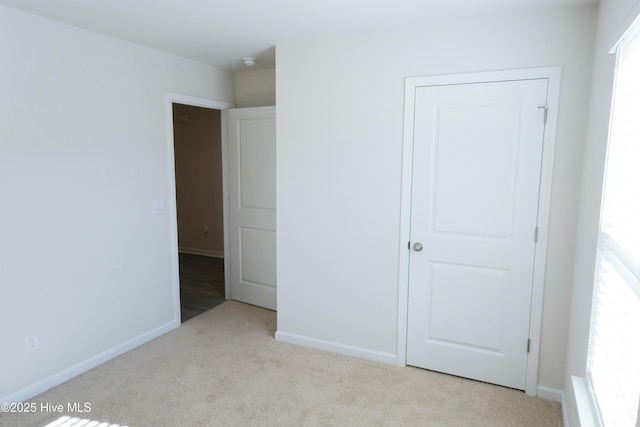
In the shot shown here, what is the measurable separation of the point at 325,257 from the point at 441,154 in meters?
1.16

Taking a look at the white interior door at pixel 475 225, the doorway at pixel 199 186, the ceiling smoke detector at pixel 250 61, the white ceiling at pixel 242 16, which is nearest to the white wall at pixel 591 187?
the white interior door at pixel 475 225

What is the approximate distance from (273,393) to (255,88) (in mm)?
2856

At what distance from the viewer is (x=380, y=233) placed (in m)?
2.98

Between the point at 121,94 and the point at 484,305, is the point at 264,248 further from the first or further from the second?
the point at 484,305

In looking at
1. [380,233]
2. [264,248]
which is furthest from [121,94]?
[380,233]

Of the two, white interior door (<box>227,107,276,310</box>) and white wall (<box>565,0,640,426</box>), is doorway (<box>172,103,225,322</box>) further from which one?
white wall (<box>565,0,640,426</box>)

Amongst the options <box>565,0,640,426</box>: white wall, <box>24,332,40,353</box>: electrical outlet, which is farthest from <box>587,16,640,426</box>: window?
<box>24,332,40,353</box>: electrical outlet

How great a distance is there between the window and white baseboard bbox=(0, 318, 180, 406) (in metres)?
3.09

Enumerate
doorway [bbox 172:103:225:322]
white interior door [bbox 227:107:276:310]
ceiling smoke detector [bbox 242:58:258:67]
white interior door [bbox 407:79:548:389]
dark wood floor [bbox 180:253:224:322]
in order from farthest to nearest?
doorway [bbox 172:103:225:322] < dark wood floor [bbox 180:253:224:322] < white interior door [bbox 227:107:276:310] < ceiling smoke detector [bbox 242:58:258:67] < white interior door [bbox 407:79:548:389]

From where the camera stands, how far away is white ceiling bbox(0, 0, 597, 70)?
2332 mm

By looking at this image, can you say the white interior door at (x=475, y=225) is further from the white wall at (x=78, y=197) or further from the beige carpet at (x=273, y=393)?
the white wall at (x=78, y=197)

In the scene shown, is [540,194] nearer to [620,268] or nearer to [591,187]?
[591,187]

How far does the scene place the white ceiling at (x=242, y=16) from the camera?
233cm

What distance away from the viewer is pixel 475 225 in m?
2.71
